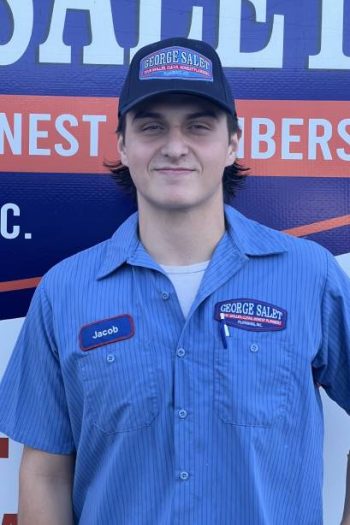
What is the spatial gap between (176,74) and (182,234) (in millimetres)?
290

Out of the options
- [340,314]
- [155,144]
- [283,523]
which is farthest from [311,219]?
[283,523]

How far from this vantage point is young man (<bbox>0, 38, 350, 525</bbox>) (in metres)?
1.31

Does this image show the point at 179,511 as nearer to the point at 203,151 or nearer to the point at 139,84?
the point at 203,151

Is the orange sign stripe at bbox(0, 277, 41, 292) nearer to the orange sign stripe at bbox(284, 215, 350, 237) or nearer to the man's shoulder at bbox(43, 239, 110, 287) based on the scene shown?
the man's shoulder at bbox(43, 239, 110, 287)

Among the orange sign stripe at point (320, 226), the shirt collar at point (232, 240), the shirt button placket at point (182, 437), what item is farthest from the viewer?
the orange sign stripe at point (320, 226)

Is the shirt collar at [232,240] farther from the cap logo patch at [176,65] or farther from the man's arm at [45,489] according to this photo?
the man's arm at [45,489]

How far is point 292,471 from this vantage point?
1.35 meters

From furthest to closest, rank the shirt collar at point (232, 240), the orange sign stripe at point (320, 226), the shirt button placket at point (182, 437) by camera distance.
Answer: the orange sign stripe at point (320, 226) → the shirt collar at point (232, 240) → the shirt button placket at point (182, 437)

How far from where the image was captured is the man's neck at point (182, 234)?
55.2 inches

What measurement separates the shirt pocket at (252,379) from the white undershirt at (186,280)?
110mm

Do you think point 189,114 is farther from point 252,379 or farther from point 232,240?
point 252,379

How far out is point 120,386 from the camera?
1342 millimetres

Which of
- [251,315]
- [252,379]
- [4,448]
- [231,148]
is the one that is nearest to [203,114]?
[231,148]

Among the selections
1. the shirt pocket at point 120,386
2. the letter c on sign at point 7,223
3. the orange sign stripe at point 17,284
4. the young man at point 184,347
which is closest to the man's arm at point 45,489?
the young man at point 184,347
